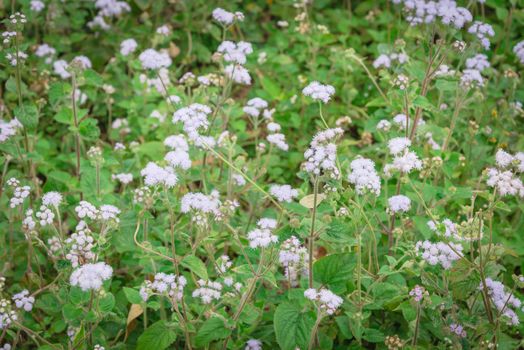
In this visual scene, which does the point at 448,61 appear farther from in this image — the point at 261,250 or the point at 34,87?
the point at 34,87

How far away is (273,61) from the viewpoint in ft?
17.4

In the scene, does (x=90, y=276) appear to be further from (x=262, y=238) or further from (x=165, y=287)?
(x=262, y=238)

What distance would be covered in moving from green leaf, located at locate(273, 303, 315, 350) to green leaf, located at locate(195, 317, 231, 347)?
28 cm

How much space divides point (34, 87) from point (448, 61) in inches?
144

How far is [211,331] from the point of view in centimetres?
282

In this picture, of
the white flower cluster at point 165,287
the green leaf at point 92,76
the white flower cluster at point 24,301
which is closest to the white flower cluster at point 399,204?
the white flower cluster at point 165,287

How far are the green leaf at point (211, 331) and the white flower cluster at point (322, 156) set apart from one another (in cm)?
91

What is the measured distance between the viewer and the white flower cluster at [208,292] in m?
2.79

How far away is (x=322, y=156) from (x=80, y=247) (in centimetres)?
125

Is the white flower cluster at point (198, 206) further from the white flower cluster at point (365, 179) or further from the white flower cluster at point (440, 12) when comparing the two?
the white flower cluster at point (440, 12)

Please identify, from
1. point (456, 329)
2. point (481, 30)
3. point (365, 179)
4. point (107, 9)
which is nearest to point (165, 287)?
point (365, 179)

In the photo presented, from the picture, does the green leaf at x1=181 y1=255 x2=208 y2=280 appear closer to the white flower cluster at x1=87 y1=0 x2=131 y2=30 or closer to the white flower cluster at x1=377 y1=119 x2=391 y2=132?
the white flower cluster at x1=377 y1=119 x2=391 y2=132

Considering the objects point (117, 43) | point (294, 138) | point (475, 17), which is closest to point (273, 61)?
point (294, 138)

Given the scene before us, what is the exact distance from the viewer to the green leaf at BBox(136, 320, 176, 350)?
2.85m
